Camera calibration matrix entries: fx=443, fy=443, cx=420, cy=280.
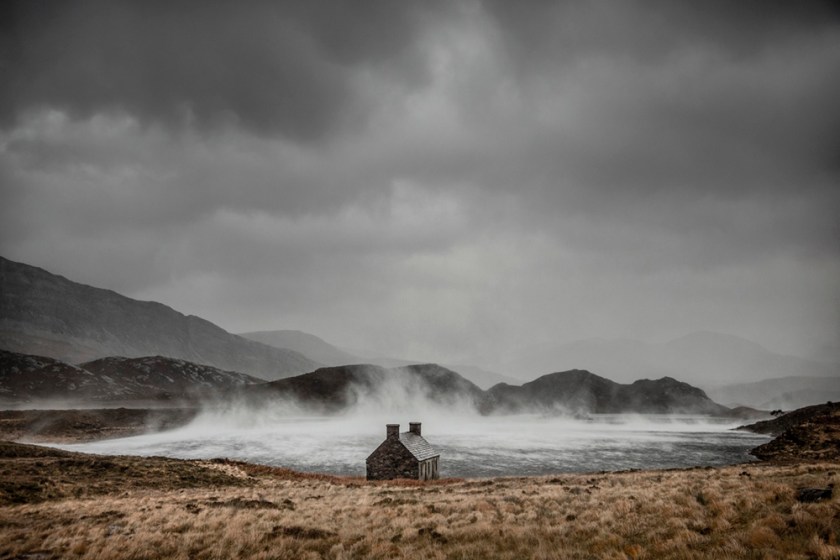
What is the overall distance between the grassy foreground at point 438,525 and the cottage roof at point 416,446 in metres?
19.3

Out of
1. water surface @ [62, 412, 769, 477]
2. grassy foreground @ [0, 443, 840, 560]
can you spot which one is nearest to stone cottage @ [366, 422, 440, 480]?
water surface @ [62, 412, 769, 477]

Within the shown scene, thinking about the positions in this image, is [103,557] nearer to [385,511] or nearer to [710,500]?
[385,511]

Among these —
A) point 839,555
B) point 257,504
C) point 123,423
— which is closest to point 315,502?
point 257,504

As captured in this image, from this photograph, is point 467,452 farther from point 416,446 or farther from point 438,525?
point 438,525

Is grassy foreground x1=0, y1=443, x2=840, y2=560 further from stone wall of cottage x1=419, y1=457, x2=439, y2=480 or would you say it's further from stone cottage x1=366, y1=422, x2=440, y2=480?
stone wall of cottage x1=419, y1=457, x2=439, y2=480

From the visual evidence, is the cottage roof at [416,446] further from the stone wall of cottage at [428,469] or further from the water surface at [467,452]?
the water surface at [467,452]

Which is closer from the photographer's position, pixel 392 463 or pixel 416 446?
pixel 392 463

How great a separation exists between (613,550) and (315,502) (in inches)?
753

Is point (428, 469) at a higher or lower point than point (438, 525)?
lower

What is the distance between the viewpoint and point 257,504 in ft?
81.6

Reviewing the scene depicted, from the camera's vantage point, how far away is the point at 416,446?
161 ft

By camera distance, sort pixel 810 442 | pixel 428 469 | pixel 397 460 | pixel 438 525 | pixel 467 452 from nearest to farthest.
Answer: pixel 438 525, pixel 397 460, pixel 428 469, pixel 810 442, pixel 467 452

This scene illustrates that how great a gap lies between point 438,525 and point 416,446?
32.6m

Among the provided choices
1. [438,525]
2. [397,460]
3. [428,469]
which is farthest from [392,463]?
[438,525]
